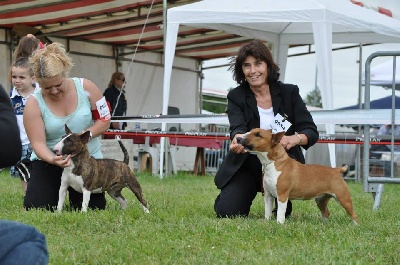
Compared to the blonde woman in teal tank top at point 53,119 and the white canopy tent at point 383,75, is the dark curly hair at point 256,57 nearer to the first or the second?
the blonde woman in teal tank top at point 53,119

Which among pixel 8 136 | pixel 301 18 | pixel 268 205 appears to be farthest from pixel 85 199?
pixel 301 18

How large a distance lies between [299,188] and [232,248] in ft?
4.01

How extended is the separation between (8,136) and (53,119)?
131 inches

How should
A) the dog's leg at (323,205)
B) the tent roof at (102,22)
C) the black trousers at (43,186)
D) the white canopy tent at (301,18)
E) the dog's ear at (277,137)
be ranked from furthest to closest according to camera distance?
the tent roof at (102,22)
the white canopy tent at (301,18)
the black trousers at (43,186)
the dog's leg at (323,205)
the dog's ear at (277,137)

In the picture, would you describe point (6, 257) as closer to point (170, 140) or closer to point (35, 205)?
point (35, 205)

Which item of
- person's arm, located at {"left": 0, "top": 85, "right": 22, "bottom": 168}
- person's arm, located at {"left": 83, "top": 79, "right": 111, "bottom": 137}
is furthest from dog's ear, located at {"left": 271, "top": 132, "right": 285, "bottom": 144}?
person's arm, located at {"left": 0, "top": 85, "right": 22, "bottom": 168}

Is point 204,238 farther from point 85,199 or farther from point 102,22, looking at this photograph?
point 102,22

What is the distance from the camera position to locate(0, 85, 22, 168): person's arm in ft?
7.65

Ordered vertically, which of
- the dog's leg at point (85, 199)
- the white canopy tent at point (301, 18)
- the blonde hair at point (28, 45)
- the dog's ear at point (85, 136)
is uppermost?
the white canopy tent at point (301, 18)

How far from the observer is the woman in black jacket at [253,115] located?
5.44 m

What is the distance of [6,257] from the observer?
8.18 ft

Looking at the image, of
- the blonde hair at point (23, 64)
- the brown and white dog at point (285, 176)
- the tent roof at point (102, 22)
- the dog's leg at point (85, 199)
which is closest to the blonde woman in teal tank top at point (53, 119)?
the dog's leg at point (85, 199)

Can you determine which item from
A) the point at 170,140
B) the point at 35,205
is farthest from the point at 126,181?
the point at 170,140

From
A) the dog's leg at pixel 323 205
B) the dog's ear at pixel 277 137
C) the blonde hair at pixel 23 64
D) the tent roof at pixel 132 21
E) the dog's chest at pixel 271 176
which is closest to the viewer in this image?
the dog's ear at pixel 277 137
